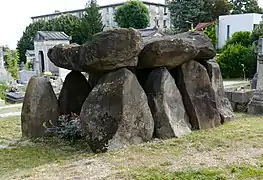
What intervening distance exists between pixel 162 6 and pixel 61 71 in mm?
32934

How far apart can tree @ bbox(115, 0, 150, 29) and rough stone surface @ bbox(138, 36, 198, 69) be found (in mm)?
36215

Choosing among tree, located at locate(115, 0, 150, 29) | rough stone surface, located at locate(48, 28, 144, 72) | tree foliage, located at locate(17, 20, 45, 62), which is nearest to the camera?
rough stone surface, located at locate(48, 28, 144, 72)

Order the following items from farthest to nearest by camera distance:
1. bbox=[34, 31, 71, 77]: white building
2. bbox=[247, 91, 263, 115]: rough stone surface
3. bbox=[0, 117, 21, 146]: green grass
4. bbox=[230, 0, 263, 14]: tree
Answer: bbox=[230, 0, 263, 14]: tree, bbox=[34, 31, 71, 77]: white building, bbox=[247, 91, 263, 115]: rough stone surface, bbox=[0, 117, 21, 146]: green grass

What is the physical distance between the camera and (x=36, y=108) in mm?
7066

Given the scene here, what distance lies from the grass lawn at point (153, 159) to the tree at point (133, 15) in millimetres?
36468

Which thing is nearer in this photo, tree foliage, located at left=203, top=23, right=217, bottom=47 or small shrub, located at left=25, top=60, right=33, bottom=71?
small shrub, located at left=25, top=60, right=33, bottom=71

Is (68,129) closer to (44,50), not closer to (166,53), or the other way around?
(166,53)

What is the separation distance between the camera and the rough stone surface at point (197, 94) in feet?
23.1

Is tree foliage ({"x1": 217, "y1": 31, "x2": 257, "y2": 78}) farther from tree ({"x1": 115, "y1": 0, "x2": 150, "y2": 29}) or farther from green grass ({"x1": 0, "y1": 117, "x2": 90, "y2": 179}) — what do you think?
tree ({"x1": 115, "y1": 0, "x2": 150, "y2": 29})

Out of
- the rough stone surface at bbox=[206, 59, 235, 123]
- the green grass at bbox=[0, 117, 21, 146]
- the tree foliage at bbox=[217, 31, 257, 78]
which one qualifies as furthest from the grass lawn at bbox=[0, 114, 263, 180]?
the tree foliage at bbox=[217, 31, 257, 78]

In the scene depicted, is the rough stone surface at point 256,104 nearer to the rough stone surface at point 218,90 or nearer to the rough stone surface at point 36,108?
the rough stone surface at point 218,90

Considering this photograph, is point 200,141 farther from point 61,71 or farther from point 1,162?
point 61,71

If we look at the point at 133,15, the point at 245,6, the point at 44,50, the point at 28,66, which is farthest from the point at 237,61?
the point at 133,15

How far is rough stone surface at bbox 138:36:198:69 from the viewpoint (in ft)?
21.0
